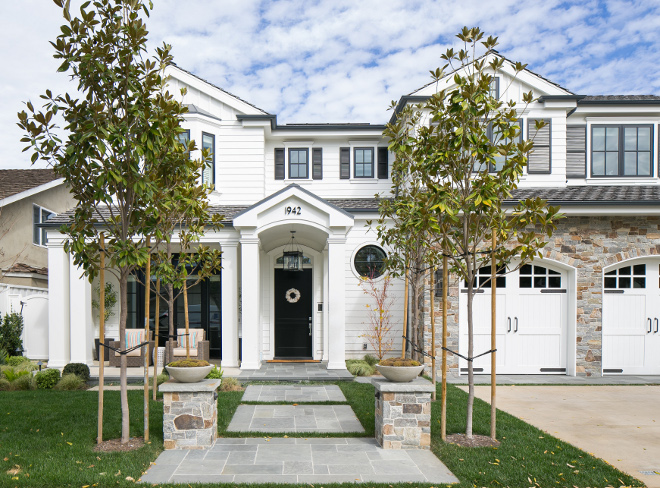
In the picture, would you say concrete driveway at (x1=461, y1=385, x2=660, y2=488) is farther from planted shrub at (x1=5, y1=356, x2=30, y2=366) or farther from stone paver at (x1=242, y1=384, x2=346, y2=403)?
planted shrub at (x1=5, y1=356, x2=30, y2=366)

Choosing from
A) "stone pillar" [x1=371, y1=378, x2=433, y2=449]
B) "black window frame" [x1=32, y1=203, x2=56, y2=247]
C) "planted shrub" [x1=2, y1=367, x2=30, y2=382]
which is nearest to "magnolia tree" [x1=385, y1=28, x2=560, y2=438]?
"stone pillar" [x1=371, y1=378, x2=433, y2=449]

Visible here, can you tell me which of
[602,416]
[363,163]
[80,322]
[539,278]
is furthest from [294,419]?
[363,163]

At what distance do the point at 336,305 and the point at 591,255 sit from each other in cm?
584

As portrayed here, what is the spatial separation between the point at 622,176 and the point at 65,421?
13.3 m

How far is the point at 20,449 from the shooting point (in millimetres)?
5598

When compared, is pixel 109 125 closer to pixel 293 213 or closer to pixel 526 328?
pixel 293 213

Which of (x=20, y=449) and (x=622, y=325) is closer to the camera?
(x=20, y=449)

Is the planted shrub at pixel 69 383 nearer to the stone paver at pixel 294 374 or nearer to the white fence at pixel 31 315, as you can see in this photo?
the stone paver at pixel 294 374

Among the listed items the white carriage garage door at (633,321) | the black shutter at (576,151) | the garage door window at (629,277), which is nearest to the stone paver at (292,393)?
the white carriage garage door at (633,321)

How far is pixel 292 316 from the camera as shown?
12898 mm

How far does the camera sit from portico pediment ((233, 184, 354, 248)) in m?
10.7

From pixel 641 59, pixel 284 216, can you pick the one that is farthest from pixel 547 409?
pixel 641 59

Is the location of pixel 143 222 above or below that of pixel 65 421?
above

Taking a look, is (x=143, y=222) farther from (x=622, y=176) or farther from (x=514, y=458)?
(x=622, y=176)
